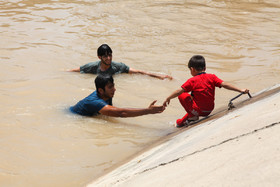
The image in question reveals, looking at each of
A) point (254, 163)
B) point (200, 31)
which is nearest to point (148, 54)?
point (200, 31)

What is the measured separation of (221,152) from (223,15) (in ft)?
34.5

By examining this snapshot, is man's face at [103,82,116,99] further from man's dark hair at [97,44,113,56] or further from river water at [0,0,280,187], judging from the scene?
man's dark hair at [97,44,113,56]

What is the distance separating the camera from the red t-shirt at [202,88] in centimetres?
436

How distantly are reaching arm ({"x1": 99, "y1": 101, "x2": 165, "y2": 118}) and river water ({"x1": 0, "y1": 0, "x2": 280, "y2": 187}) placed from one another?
0.24 metres

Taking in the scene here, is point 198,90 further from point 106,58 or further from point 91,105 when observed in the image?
point 106,58

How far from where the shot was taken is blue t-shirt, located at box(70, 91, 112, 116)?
15.7 ft

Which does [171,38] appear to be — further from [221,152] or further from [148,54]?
[221,152]

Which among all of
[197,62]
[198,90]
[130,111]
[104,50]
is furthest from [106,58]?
[198,90]

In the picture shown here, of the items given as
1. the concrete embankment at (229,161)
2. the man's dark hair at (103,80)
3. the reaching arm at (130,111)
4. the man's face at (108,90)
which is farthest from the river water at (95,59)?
the concrete embankment at (229,161)

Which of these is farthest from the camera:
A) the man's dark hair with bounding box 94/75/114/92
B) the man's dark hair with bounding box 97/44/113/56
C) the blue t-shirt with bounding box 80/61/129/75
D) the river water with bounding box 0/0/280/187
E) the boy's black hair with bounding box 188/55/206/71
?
the blue t-shirt with bounding box 80/61/129/75

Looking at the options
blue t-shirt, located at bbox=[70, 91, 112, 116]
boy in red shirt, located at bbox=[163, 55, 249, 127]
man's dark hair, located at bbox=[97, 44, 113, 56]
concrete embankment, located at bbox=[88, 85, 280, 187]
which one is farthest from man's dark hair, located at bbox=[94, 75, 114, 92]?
concrete embankment, located at bbox=[88, 85, 280, 187]

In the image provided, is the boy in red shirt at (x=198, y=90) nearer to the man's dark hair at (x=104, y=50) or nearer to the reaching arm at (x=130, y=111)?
the reaching arm at (x=130, y=111)

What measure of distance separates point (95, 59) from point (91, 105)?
11.4 feet

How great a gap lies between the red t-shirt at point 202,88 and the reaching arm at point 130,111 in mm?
400
